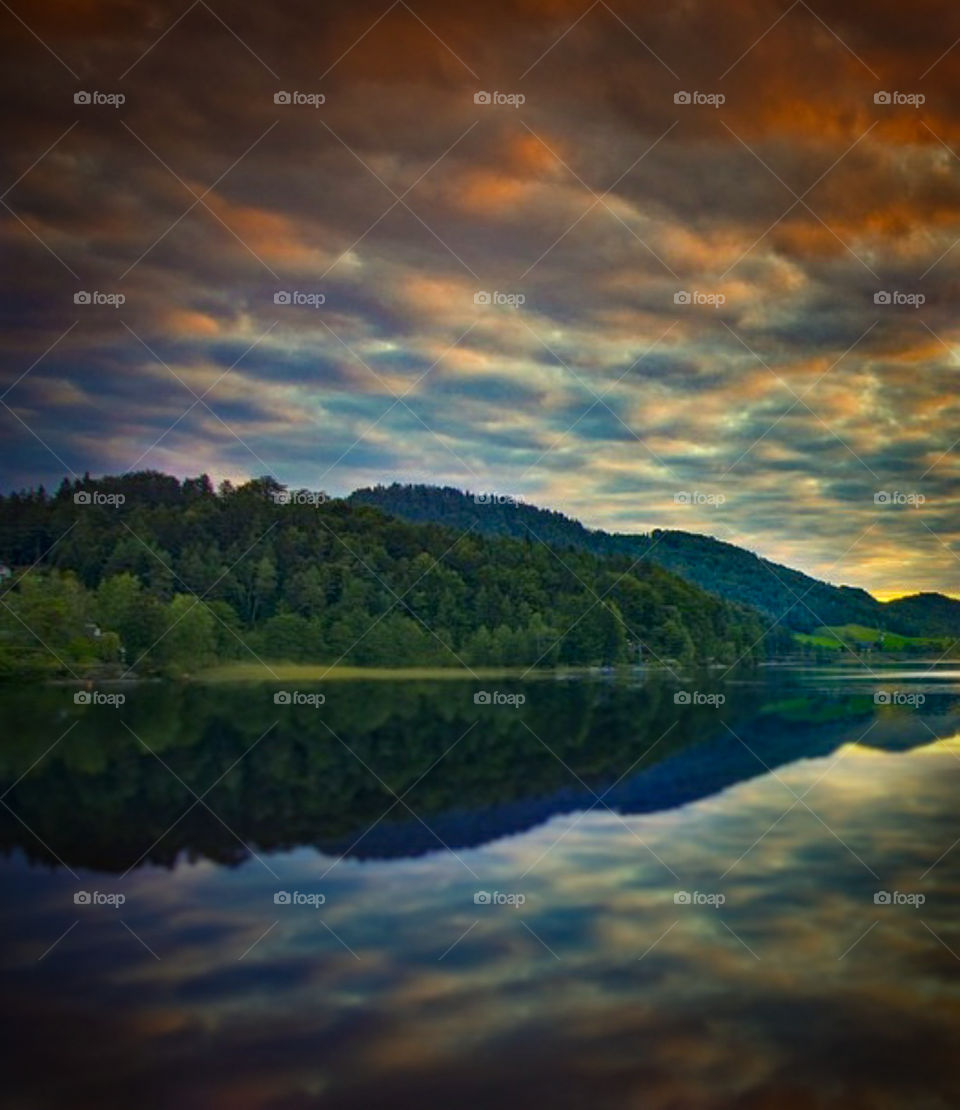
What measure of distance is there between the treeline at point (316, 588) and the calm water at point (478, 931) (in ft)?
207

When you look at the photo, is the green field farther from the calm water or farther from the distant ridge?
the calm water

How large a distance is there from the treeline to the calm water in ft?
207

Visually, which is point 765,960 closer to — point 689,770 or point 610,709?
point 689,770

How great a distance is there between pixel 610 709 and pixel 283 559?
235 feet

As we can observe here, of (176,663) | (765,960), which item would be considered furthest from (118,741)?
(176,663)

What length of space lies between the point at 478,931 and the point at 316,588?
9882cm

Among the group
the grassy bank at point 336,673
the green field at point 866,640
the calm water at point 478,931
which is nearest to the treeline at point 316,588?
the grassy bank at point 336,673

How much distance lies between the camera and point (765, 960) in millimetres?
16391

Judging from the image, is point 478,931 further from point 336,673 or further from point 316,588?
point 316,588

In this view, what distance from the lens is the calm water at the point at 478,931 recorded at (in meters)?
12.6

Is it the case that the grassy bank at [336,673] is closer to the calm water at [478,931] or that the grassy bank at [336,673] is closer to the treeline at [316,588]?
the treeline at [316,588]

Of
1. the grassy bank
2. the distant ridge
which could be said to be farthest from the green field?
the grassy bank

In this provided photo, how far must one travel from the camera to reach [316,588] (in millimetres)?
114750

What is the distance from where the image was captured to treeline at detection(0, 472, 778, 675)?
97625mm
